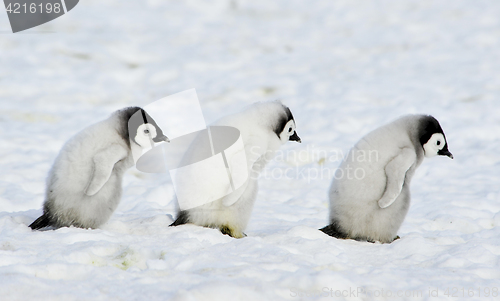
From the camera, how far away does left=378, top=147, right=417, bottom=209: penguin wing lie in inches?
129

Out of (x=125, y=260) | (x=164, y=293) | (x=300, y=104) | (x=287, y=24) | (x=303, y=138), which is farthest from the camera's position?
(x=287, y=24)

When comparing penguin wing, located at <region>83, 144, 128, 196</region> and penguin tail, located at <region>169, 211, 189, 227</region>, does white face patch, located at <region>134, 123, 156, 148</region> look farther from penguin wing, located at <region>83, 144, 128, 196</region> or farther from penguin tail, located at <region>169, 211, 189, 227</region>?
penguin tail, located at <region>169, 211, 189, 227</region>

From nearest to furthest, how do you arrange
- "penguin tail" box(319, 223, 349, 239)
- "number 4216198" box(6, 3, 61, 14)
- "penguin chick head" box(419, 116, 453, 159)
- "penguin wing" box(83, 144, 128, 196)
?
"penguin wing" box(83, 144, 128, 196), "penguin tail" box(319, 223, 349, 239), "penguin chick head" box(419, 116, 453, 159), "number 4216198" box(6, 3, 61, 14)

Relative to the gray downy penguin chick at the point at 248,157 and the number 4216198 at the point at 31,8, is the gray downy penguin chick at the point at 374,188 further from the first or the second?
the number 4216198 at the point at 31,8

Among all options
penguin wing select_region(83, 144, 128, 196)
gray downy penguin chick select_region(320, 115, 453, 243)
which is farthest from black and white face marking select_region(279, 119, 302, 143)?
penguin wing select_region(83, 144, 128, 196)

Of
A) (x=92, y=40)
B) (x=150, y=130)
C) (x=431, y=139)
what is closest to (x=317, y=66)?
(x=92, y=40)

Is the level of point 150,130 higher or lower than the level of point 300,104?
higher

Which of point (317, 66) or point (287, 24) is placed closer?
point (317, 66)

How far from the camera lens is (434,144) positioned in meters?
3.62

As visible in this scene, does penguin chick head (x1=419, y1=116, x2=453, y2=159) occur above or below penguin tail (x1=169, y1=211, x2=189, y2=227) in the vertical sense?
above

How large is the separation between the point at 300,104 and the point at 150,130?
4699mm

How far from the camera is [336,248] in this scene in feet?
9.28

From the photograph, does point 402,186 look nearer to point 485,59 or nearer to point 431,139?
point 431,139

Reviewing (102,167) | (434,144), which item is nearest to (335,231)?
(434,144)
